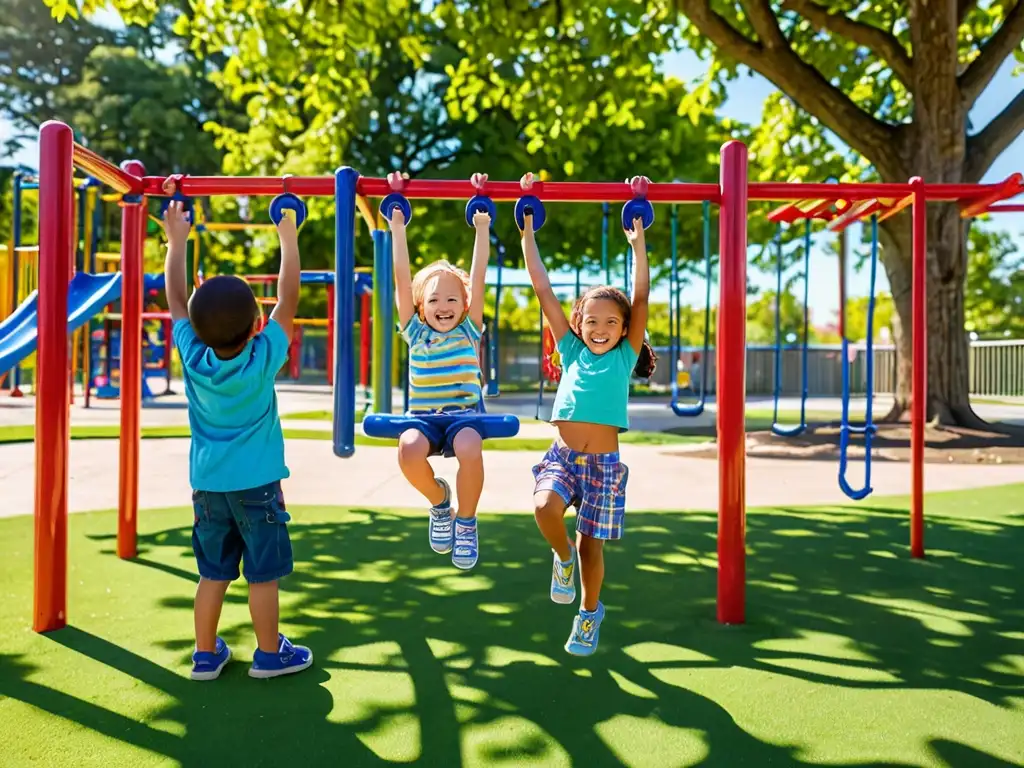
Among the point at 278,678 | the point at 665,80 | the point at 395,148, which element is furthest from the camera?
the point at 395,148

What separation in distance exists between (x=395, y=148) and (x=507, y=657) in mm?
20484

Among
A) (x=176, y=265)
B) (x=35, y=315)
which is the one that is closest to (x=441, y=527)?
(x=176, y=265)

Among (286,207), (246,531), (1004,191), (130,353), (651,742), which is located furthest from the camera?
(130,353)

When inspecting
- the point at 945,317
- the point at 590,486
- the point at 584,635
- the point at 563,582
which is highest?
the point at 945,317

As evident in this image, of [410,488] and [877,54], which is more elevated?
[877,54]

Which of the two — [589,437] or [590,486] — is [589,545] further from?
[589,437]

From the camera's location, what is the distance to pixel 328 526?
6.16 metres

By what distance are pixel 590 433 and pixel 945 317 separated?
8.45 metres

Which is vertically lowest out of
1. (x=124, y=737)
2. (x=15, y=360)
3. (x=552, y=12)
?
(x=124, y=737)

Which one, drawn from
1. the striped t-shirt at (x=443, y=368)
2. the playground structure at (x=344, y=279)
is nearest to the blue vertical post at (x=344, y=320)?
the playground structure at (x=344, y=279)

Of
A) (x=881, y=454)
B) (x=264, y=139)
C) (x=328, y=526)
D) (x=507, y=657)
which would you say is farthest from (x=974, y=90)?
(x=264, y=139)

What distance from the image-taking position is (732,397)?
12.9 feet

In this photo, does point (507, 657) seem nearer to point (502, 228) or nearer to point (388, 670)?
point (388, 670)

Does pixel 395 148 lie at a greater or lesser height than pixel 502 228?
greater
